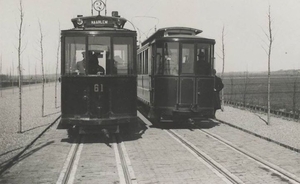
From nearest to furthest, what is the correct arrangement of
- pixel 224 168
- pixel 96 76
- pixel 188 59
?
1. pixel 224 168
2. pixel 96 76
3. pixel 188 59

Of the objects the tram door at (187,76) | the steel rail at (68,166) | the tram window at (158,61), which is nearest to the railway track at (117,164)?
the steel rail at (68,166)

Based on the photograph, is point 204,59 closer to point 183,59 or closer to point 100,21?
point 183,59

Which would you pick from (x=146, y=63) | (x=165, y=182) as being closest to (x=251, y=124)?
(x=146, y=63)

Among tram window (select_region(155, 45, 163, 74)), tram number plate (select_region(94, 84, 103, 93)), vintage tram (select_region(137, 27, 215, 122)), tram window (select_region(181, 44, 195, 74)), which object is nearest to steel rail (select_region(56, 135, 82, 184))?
tram number plate (select_region(94, 84, 103, 93))

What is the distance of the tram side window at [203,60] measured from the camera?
46.8 ft

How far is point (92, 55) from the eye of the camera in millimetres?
11086

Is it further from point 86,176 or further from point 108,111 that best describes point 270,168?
point 108,111

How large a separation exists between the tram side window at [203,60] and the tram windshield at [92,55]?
4.06 meters

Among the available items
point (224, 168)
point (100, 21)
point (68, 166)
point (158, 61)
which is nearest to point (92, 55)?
point (100, 21)

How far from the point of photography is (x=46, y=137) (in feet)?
41.1

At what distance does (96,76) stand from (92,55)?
65 centimetres

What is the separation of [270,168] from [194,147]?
8.78 ft

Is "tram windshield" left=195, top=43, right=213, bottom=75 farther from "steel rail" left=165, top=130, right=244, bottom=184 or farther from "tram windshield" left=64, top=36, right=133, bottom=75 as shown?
"tram windshield" left=64, top=36, right=133, bottom=75

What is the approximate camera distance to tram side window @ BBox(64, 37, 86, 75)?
36.4ft
